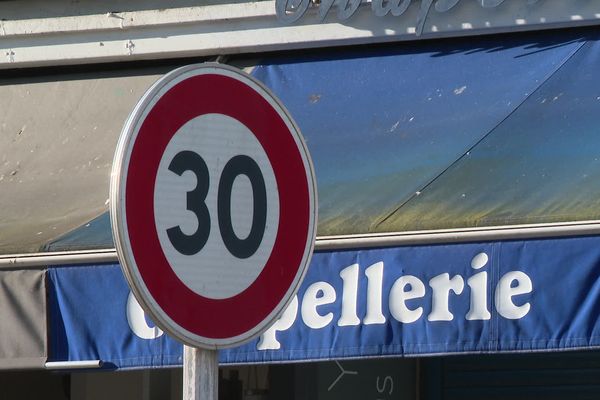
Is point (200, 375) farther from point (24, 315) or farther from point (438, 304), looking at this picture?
point (24, 315)

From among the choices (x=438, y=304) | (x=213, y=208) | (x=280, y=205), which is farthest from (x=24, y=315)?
(x=213, y=208)

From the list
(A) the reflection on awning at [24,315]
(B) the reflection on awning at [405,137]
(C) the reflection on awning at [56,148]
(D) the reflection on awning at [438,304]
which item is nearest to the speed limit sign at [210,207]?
(D) the reflection on awning at [438,304]

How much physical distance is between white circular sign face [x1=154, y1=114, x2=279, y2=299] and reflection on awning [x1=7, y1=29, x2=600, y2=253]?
96.8 inches

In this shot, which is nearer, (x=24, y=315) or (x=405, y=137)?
(x=24, y=315)

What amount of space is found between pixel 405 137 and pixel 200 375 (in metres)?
3.50

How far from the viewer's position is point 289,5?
23.9 feet

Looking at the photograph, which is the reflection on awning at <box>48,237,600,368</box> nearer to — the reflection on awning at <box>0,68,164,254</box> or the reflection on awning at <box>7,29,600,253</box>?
the reflection on awning at <box>7,29,600,253</box>

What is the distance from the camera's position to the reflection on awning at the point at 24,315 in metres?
6.18

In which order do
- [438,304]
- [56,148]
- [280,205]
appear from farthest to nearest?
[56,148], [438,304], [280,205]

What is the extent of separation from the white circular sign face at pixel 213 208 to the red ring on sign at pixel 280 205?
0.06 ft

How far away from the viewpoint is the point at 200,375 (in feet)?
10.5

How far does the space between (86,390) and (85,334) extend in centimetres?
238

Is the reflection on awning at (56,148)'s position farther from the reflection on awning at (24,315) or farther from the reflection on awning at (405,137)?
the reflection on awning at (24,315)

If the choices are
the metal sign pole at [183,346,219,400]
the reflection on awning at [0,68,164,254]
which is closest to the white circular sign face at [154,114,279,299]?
the metal sign pole at [183,346,219,400]
